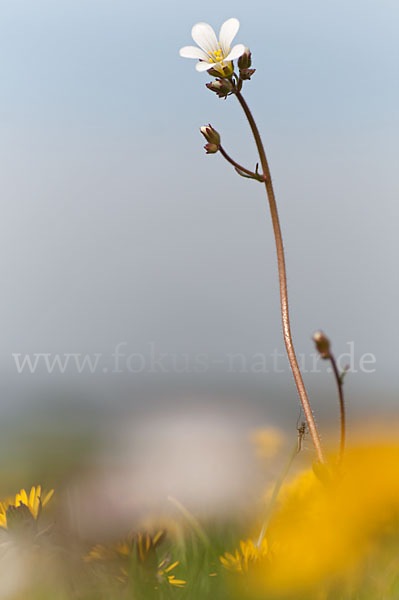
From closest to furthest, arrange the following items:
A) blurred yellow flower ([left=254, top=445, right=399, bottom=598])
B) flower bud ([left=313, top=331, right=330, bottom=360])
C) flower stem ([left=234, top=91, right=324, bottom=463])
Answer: blurred yellow flower ([left=254, top=445, right=399, bottom=598])
flower bud ([left=313, top=331, right=330, bottom=360])
flower stem ([left=234, top=91, right=324, bottom=463])

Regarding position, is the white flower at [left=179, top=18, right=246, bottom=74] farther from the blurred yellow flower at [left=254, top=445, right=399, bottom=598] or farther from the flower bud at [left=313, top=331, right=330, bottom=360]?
the blurred yellow flower at [left=254, top=445, right=399, bottom=598]

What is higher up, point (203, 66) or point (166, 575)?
point (203, 66)

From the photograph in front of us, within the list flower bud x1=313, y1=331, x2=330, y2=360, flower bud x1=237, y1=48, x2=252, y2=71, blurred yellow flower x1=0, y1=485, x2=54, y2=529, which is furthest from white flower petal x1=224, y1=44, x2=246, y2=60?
blurred yellow flower x1=0, y1=485, x2=54, y2=529

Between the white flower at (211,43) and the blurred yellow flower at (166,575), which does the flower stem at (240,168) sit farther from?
the blurred yellow flower at (166,575)

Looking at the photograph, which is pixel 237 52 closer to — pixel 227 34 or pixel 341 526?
pixel 227 34

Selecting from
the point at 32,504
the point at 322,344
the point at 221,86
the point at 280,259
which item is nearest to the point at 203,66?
the point at 221,86

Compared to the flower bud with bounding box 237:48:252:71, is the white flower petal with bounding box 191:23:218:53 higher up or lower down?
higher up
